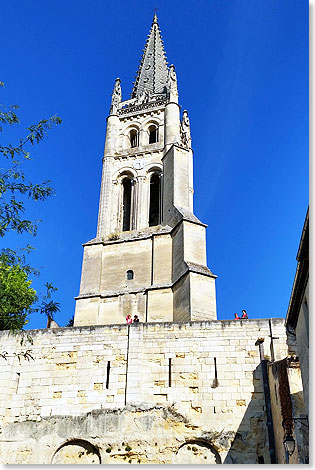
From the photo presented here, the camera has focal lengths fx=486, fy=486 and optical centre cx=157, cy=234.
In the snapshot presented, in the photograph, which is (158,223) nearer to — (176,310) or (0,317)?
(176,310)

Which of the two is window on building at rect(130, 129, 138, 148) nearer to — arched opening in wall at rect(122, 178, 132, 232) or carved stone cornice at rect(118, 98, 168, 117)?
carved stone cornice at rect(118, 98, 168, 117)

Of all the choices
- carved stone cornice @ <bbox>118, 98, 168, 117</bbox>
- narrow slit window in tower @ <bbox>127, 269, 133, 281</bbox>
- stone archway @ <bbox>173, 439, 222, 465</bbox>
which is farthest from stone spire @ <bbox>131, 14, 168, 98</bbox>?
stone archway @ <bbox>173, 439, 222, 465</bbox>

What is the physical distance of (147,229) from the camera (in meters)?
28.4

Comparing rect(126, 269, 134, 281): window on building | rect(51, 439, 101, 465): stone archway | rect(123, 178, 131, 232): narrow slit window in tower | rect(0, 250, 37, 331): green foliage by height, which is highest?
rect(123, 178, 131, 232): narrow slit window in tower

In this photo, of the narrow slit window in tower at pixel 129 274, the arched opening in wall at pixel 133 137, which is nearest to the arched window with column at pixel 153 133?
the arched opening in wall at pixel 133 137

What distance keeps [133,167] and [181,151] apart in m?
3.53

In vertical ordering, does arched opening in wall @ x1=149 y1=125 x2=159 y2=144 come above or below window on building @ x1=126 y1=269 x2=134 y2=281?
above

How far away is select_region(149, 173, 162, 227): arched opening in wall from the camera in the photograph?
101 ft

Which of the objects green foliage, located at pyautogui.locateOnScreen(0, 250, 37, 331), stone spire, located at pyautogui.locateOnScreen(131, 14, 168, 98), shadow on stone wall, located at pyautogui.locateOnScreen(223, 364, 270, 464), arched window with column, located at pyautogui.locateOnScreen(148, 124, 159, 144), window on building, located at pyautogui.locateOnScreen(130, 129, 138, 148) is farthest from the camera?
stone spire, located at pyautogui.locateOnScreen(131, 14, 168, 98)

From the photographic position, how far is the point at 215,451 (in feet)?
45.1

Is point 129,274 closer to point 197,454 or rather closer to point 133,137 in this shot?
point 133,137

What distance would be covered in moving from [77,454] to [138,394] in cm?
240

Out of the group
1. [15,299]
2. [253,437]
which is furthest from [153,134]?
[253,437]

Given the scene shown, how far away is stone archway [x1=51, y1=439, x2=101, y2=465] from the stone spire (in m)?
28.5
